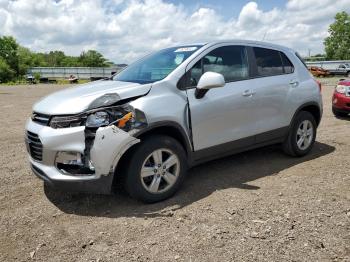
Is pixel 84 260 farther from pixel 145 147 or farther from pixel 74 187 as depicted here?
pixel 145 147

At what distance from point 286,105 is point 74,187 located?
325 centimetres

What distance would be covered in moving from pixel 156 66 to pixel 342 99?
637 cm

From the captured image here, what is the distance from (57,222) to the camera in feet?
12.5

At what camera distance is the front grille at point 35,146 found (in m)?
3.91

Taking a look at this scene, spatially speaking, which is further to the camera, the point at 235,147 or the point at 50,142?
the point at 235,147

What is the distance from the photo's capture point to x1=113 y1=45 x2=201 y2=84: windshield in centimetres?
449

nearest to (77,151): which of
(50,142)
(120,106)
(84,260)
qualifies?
(50,142)

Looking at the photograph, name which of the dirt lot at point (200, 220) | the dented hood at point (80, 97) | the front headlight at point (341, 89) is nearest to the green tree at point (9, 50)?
the front headlight at point (341, 89)

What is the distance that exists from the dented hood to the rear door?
1.76m

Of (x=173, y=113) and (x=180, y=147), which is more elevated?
(x=173, y=113)

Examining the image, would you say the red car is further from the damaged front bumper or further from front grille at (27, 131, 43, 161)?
front grille at (27, 131, 43, 161)

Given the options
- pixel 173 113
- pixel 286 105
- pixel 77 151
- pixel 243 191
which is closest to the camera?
pixel 77 151

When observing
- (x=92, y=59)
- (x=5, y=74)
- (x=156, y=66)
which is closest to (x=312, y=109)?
(x=156, y=66)

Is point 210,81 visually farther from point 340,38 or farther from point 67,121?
point 340,38
